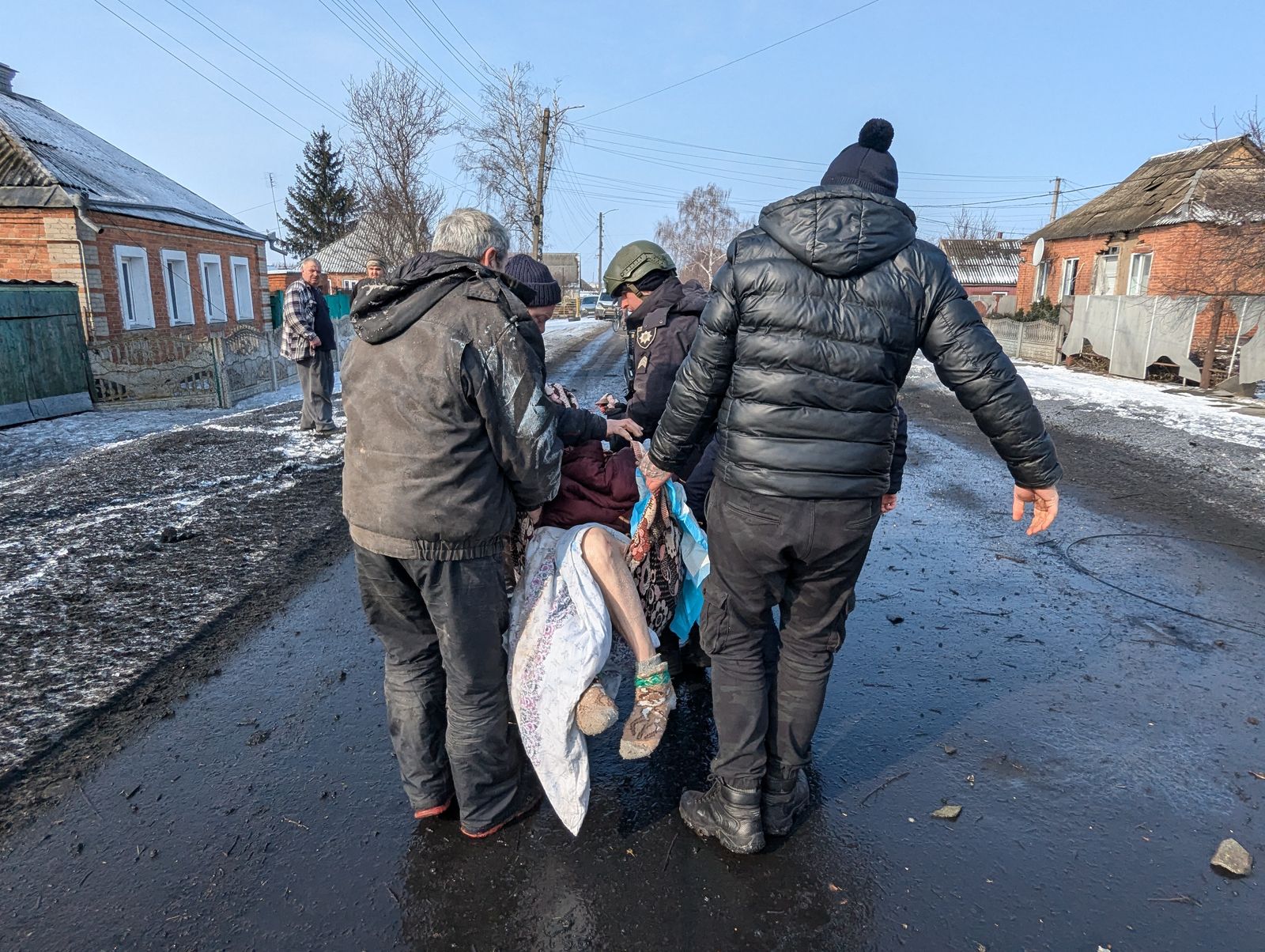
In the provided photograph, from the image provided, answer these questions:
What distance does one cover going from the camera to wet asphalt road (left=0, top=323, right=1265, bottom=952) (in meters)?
2.19

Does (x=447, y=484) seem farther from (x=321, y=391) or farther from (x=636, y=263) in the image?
(x=321, y=391)

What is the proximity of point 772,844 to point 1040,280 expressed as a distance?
1234 inches

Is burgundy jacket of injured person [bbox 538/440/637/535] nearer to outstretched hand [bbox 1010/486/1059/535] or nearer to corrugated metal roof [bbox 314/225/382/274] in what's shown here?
outstretched hand [bbox 1010/486/1059/535]

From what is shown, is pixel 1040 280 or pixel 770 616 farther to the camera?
pixel 1040 280

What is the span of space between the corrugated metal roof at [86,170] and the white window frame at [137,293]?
867 millimetres

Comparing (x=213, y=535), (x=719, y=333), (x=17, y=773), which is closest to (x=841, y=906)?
(x=719, y=333)

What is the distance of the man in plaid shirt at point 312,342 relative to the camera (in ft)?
29.8

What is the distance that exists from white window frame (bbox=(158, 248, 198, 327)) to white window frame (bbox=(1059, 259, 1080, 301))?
26.2m

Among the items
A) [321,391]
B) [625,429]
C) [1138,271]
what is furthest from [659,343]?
[1138,271]

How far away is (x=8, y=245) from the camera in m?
14.7

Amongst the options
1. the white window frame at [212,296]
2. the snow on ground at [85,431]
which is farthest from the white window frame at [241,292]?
the snow on ground at [85,431]

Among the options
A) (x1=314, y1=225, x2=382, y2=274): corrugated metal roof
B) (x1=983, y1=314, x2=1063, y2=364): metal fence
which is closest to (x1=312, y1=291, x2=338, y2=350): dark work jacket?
(x1=983, y1=314, x2=1063, y2=364): metal fence

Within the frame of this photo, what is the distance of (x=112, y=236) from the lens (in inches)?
632

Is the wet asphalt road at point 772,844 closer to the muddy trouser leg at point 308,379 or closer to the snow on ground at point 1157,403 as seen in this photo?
the muddy trouser leg at point 308,379
